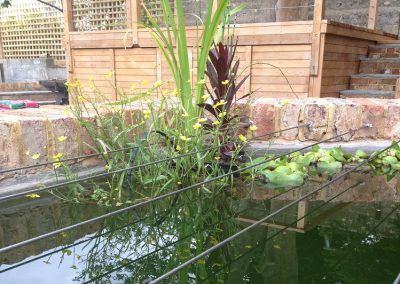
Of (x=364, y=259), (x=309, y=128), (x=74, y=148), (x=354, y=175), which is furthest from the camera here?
(x=309, y=128)

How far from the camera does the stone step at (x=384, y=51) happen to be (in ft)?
16.6

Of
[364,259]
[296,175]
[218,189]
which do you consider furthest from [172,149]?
[364,259]

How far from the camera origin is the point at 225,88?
220cm

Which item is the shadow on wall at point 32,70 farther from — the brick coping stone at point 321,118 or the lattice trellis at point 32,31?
the brick coping stone at point 321,118

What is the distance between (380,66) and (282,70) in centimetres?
148

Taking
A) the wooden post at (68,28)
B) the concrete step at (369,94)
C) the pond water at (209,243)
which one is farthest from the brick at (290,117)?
the wooden post at (68,28)

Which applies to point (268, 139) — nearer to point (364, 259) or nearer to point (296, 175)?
point (296, 175)

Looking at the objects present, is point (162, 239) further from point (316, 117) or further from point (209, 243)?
point (316, 117)

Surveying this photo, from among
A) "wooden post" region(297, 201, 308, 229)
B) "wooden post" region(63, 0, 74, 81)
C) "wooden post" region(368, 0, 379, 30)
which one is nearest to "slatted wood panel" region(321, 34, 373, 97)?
"wooden post" region(368, 0, 379, 30)

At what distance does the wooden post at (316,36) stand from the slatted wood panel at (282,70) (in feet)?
0.24

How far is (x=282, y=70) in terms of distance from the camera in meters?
4.27

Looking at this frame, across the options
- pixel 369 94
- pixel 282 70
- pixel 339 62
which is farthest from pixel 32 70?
pixel 369 94

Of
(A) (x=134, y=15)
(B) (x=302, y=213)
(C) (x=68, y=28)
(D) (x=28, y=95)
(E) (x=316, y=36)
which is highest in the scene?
(A) (x=134, y=15)

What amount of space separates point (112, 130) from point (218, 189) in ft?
2.09
